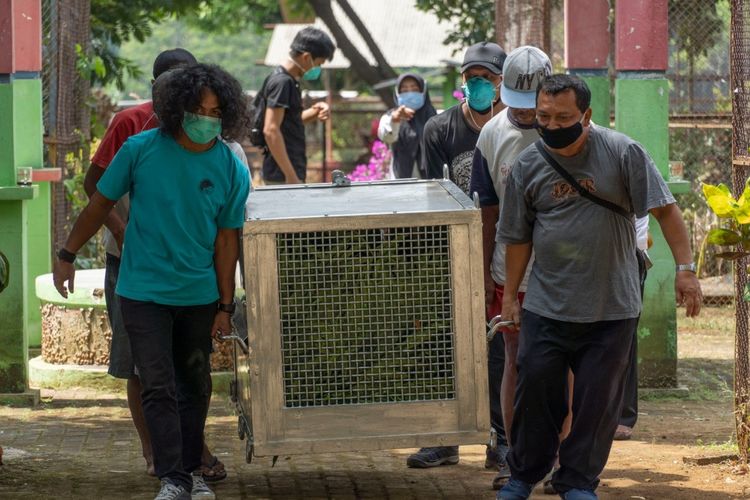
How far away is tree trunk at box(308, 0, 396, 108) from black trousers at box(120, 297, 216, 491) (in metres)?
17.9

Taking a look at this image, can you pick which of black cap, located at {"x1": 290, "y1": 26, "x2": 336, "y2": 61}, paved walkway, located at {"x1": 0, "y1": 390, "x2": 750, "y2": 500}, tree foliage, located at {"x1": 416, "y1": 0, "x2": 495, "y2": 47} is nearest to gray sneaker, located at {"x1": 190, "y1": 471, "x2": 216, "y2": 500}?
paved walkway, located at {"x1": 0, "y1": 390, "x2": 750, "y2": 500}

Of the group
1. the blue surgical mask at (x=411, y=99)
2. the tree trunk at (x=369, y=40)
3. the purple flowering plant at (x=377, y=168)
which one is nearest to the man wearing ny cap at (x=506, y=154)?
the blue surgical mask at (x=411, y=99)

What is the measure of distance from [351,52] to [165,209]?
18.9 m

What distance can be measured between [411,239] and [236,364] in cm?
139

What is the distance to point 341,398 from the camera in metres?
5.68

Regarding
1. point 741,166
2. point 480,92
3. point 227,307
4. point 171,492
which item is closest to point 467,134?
point 480,92

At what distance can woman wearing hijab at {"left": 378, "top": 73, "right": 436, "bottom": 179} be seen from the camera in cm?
1130

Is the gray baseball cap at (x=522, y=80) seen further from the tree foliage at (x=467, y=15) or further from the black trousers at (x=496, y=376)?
the tree foliage at (x=467, y=15)

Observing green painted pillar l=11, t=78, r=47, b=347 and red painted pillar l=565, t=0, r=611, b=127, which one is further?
green painted pillar l=11, t=78, r=47, b=347

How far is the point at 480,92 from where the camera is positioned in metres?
6.87

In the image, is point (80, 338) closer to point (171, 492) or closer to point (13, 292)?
point (13, 292)

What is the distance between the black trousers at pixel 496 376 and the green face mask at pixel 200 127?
1.76 metres

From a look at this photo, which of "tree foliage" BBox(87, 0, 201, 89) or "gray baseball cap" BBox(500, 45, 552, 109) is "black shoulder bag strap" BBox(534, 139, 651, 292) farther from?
"tree foliage" BBox(87, 0, 201, 89)

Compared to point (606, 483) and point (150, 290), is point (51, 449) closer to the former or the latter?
point (150, 290)
